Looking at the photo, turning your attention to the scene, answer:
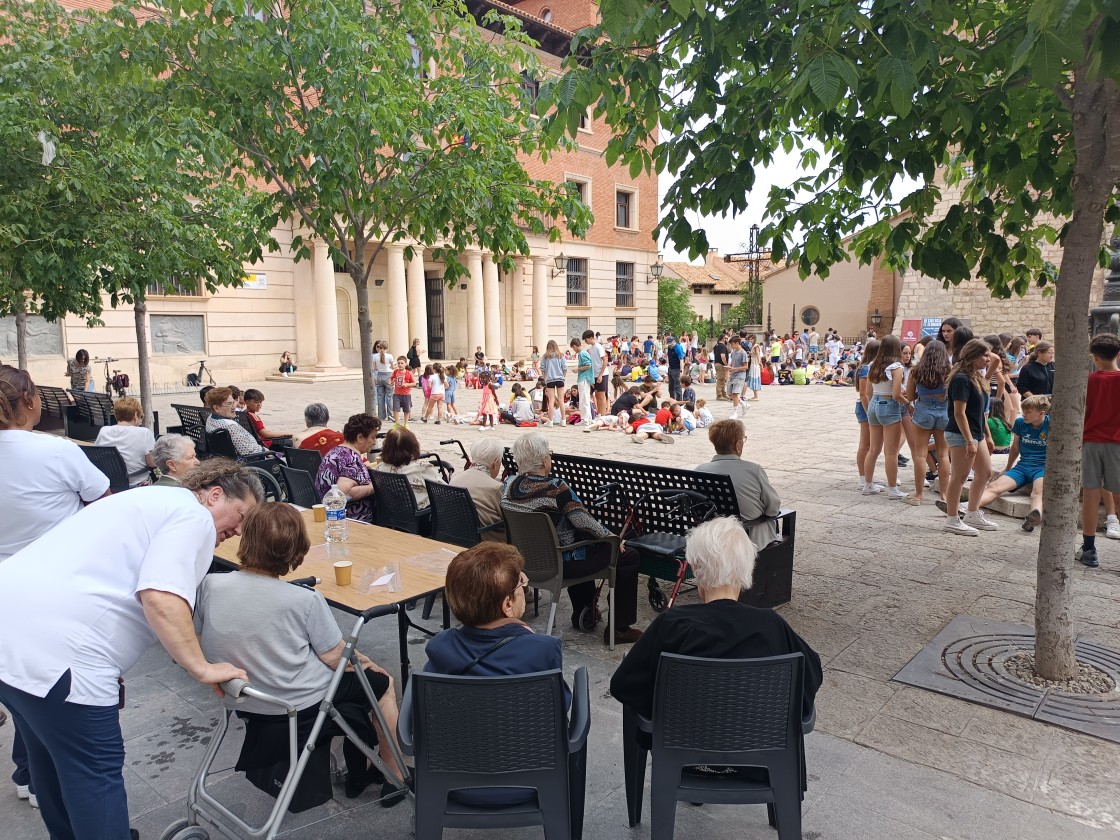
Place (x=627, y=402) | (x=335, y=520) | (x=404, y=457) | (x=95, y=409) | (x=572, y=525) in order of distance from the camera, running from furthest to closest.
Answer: (x=627, y=402)
(x=95, y=409)
(x=404, y=457)
(x=572, y=525)
(x=335, y=520)

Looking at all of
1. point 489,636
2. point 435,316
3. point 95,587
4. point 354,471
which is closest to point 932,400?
point 354,471

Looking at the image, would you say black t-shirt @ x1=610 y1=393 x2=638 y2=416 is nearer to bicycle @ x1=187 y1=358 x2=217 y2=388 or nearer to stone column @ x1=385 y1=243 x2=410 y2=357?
bicycle @ x1=187 y1=358 x2=217 y2=388

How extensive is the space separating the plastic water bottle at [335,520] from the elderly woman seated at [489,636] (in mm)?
1886

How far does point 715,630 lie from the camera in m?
2.62

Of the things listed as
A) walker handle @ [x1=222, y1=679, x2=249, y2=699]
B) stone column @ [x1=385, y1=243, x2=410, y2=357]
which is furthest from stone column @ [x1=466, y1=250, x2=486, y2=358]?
walker handle @ [x1=222, y1=679, x2=249, y2=699]

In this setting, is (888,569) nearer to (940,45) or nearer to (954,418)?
(954,418)

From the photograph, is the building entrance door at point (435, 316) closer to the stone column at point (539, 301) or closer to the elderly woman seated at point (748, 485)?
the stone column at point (539, 301)

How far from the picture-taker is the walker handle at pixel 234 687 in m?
2.58

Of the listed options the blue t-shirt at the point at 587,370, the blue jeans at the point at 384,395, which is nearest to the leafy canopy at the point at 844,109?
the blue t-shirt at the point at 587,370

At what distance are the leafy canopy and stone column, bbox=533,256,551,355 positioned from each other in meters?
28.2

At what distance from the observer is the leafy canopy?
363cm

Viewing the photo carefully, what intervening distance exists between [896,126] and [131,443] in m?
6.14

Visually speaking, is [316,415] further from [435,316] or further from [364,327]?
[435,316]

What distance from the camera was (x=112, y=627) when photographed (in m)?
2.31
